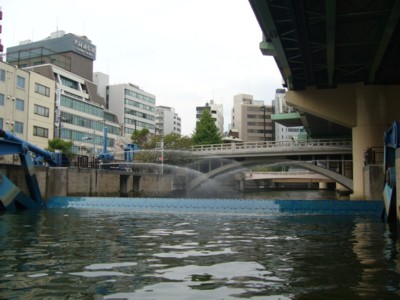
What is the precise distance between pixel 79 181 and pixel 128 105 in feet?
256

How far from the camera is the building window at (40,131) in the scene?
6500 cm

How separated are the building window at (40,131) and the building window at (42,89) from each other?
549cm

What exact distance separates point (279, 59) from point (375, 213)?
554 inches

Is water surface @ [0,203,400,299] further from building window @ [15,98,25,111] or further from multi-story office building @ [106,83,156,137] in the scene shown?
multi-story office building @ [106,83,156,137]

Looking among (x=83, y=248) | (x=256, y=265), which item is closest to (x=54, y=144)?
(x=83, y=248)

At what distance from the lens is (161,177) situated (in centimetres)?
6094

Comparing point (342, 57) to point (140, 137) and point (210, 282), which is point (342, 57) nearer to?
point (210, 282)

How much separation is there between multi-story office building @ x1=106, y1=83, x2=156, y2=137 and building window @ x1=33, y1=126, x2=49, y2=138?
1702 inches

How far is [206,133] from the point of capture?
85.2 meters

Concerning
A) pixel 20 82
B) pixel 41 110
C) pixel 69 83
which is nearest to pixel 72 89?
pixel 69 83

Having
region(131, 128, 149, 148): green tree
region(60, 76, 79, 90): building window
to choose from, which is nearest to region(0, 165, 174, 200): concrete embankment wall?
region(131, 128, 149, 148): green tree

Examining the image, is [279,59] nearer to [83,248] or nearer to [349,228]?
[349,228]

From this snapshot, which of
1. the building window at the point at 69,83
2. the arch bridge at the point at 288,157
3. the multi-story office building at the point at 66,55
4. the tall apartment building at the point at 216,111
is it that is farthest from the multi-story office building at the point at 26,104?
the tall apartment building at the point at 216,111

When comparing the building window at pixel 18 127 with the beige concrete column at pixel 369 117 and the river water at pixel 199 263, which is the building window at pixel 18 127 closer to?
the beige concrete column at pixel 369 117
